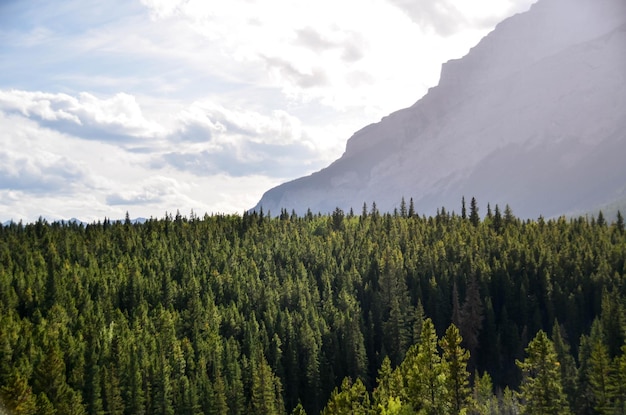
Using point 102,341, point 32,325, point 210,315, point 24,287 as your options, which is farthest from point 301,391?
point 24,287

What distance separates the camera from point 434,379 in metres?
68.1

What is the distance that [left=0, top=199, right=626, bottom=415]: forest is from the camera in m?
92.9

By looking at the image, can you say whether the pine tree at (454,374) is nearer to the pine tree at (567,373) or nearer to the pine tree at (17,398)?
the pine tree at (567,373)

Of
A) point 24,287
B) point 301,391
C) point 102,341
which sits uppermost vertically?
point 24,287

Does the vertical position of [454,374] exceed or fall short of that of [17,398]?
it exceeds it

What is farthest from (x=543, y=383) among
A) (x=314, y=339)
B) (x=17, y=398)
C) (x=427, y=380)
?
(x=314, y=339)

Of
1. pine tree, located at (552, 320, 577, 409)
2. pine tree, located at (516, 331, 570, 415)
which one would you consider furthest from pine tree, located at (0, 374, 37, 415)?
pine tree, located at (552, 320, 577, 409)

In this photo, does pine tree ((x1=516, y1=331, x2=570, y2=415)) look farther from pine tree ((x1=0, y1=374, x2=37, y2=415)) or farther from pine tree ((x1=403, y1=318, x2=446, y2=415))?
pine tree ((x1=0, y1=374, x2=37, y2=415))

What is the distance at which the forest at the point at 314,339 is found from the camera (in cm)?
9288

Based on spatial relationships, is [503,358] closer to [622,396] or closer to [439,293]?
[439,293]

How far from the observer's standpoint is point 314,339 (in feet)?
509

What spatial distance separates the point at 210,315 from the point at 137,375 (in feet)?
139

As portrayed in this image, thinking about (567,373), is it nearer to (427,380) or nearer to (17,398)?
(427,380)

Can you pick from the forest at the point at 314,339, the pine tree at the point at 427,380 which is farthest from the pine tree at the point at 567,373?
the pine tree at the point at 427,380
